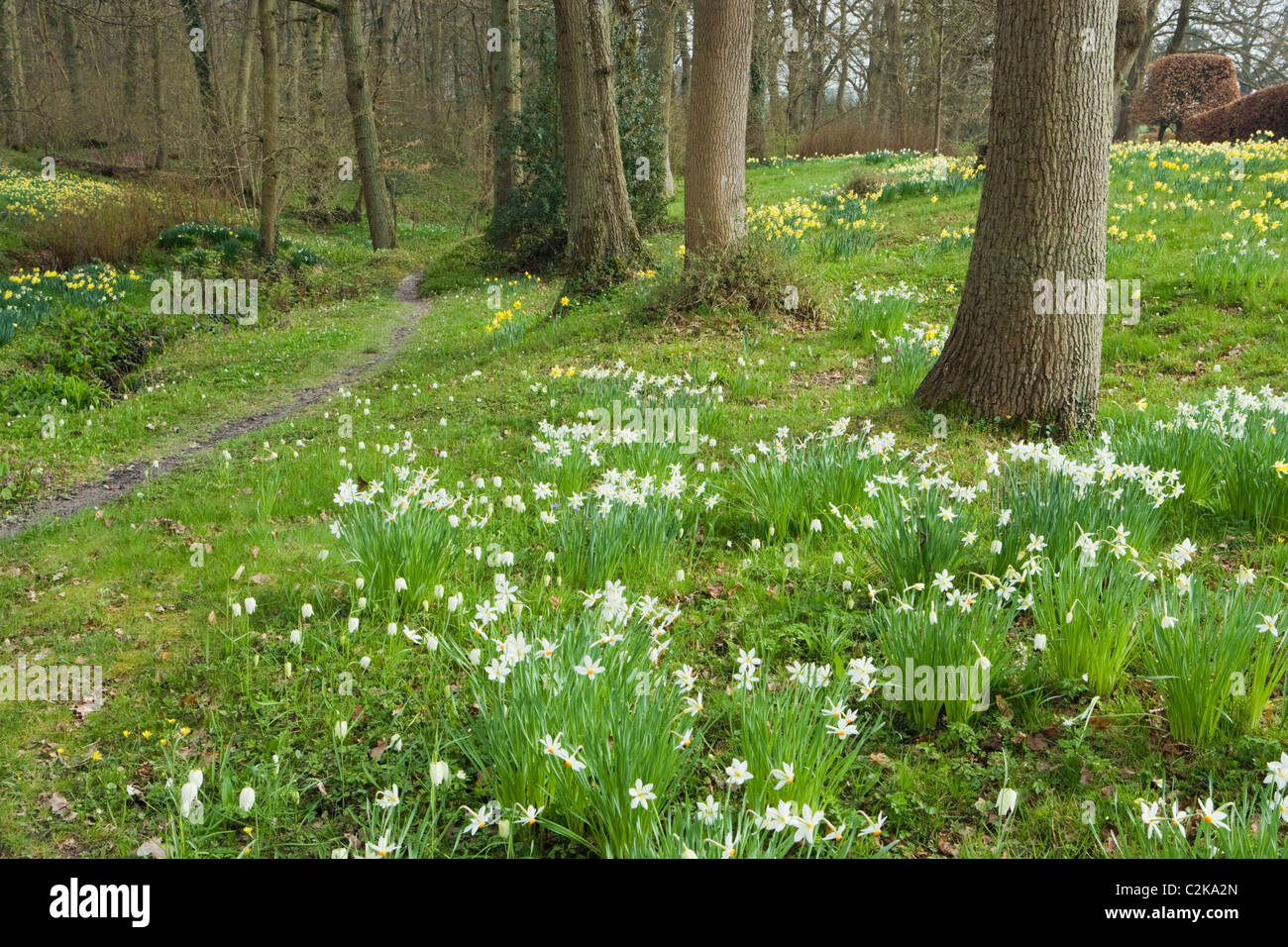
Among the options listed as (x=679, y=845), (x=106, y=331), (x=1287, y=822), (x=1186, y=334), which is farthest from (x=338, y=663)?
(x=106, y=331)

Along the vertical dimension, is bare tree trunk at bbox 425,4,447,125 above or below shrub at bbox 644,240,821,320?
above

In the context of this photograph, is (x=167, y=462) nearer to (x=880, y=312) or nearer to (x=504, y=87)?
(x=880, y=312)

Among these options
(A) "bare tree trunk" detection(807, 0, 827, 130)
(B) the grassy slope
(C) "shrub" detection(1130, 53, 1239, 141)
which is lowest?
(B) the grassy slope

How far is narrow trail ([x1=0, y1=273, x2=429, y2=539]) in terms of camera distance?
5855 mm

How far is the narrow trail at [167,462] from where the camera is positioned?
5.86m

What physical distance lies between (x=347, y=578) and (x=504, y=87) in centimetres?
1672

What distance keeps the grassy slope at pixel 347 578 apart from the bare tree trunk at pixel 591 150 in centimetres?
157

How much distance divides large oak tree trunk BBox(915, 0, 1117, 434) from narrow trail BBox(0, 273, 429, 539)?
6.24 metres

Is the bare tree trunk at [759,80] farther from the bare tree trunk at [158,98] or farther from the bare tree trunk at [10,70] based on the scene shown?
the bare tree trunk at [10,70]

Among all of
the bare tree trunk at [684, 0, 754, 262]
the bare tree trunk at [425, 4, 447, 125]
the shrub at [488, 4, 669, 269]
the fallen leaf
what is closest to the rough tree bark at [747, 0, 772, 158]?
the shrub at [488, 4, 669, 269]

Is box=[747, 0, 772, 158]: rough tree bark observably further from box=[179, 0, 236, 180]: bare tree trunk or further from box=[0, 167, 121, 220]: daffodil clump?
box=[0, 167, 121, 220]: daffodil clump

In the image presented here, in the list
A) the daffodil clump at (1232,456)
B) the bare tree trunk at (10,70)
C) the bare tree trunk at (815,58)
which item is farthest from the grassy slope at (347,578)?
the bare tree trunk at (815,58)
